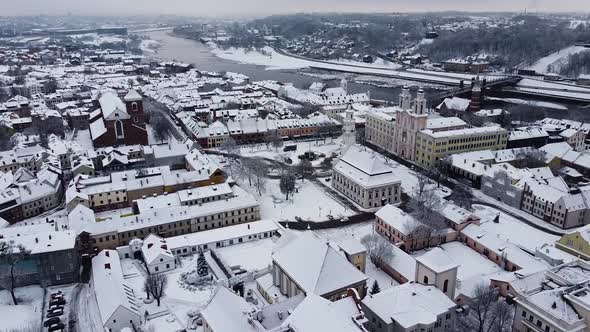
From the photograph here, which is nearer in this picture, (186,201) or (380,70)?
(186,201)

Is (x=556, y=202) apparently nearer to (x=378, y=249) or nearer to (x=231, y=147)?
(x=378, y=249)

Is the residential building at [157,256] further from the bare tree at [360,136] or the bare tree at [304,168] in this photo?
the bare tree at [360,136]

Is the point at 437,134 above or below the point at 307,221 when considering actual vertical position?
above

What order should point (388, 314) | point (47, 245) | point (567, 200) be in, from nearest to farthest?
point (388, 314)
point (47, 245)
point (567, 200)

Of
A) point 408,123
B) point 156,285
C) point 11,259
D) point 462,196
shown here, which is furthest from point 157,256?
point 408,123

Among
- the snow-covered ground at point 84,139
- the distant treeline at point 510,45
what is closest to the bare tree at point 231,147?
the snow-covered ground at point 84,139

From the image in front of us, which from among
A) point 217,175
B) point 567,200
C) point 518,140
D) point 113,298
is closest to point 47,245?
point 113,298

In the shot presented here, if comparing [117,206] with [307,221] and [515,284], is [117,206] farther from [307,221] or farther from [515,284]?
[515,284]

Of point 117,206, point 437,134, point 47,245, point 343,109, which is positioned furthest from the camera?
point 343,109
